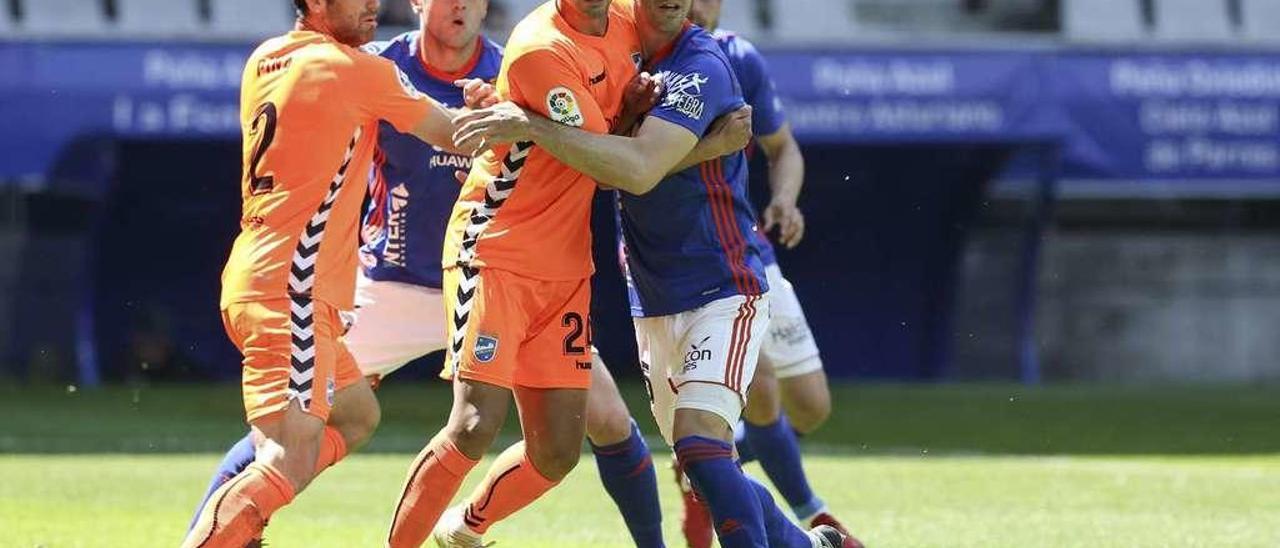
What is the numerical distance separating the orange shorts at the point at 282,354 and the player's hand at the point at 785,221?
76.6 inches

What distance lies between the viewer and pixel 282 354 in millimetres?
5996

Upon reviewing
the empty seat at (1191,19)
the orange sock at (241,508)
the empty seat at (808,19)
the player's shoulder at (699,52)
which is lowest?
the empty seat at (808,19)

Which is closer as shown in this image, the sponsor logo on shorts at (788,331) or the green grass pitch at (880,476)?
the sponsor logo on shorts at (788,331)

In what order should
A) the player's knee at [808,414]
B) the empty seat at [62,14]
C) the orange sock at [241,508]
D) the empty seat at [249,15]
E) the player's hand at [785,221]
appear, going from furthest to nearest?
1. the empty seat at [62,14]
2. the empty seat at [249,15]
3. the player's knee at [808,414]
4. the player's hand at [785,221]
5. the orange sock at [241,508]

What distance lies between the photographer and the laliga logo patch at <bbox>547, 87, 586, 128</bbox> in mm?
6008

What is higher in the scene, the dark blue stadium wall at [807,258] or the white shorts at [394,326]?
the white shorts at [394,326]

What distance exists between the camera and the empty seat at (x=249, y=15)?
22.2 metres

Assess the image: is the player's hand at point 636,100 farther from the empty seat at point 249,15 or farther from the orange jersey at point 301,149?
the empty seat at point 249,15

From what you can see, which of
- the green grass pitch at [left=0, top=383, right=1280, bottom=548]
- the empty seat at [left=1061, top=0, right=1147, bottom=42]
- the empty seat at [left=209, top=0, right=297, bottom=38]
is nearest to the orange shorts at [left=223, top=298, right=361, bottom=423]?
the green grass pitch at [left=0, top=383, right=1280, bottom=548]

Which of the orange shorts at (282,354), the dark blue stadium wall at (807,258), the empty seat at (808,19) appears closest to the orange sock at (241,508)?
the orange shorts at (282,354)

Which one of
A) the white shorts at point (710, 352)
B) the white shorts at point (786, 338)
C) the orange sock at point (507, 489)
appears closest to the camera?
the white shorts at point (710, 352)

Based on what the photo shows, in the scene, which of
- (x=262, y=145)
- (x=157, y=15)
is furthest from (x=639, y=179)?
(x=157, y=15)

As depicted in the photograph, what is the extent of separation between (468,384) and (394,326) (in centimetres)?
133

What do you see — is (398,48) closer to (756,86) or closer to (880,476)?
(756,86)
